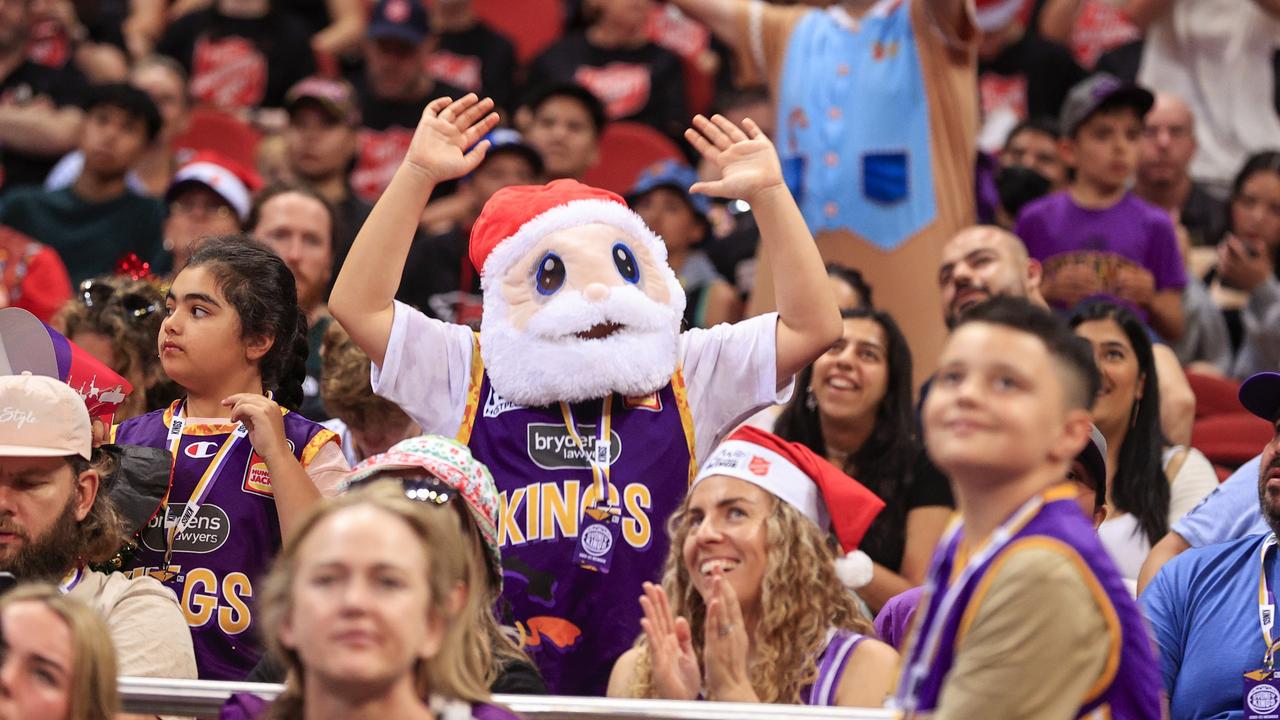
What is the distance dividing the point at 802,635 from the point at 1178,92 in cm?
567

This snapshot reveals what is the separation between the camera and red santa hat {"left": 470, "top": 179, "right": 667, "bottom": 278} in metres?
4.24

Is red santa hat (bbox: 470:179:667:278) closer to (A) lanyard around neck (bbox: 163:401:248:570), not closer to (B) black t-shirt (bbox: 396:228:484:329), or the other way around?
(A) lanyard around neck (bbox: 163:401:248:570)

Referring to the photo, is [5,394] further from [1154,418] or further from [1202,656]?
[1154,418]

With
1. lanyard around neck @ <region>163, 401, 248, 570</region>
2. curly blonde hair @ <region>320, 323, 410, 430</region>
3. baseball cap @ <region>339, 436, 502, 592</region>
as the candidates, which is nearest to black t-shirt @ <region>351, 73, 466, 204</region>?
curly blonde hair @ <region>320, 323, 410, 430</region>

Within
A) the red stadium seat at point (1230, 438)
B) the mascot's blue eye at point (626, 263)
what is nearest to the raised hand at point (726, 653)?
the mascot's blue eye at point (626, 263)

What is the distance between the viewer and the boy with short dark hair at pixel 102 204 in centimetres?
721

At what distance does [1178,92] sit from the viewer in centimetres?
862

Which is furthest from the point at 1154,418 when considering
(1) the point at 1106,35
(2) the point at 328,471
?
(1) the point at 1106,35

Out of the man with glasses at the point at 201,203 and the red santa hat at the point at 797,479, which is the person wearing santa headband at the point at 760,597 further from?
the man with glasses at the point at 201,203

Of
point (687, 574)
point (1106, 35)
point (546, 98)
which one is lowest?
point (687, 574)

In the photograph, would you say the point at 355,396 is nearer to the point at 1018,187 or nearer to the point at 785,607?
the point at 785,607

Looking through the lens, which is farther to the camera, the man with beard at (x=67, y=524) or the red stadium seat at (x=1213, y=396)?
the red stadium seat at (x=1213, y=396)

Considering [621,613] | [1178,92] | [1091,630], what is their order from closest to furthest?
[1091,630], [621,613], [1178,92]

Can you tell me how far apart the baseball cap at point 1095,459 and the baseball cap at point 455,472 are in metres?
1.53
